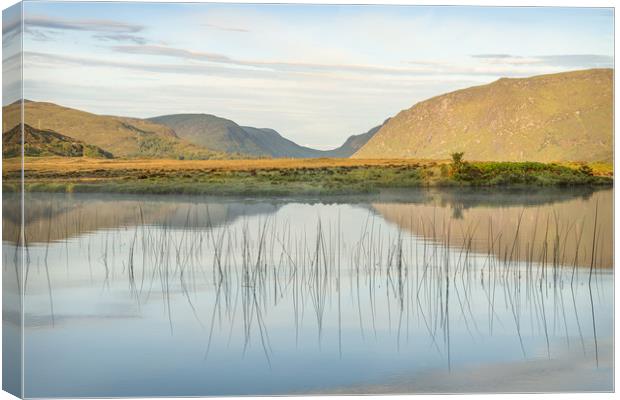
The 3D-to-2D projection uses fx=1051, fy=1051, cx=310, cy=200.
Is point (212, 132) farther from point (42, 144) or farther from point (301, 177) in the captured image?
point (42, 144)

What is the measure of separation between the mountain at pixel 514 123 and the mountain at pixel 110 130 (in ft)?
5.11

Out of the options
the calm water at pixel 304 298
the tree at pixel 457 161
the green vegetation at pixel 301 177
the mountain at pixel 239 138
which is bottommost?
the calm water at pixel 304 298

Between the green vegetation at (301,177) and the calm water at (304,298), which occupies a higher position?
the green vegetation at (301,177)

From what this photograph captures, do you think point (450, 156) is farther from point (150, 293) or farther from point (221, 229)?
point (150, 293)

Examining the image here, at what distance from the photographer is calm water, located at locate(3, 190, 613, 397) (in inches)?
316

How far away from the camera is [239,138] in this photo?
27.9 ft

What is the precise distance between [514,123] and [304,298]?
2.39m

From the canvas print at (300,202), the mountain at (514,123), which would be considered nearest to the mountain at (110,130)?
the canvas print at (300,202)

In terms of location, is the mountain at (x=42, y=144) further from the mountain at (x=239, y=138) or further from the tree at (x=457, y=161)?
the tree at (x=457, y=161)

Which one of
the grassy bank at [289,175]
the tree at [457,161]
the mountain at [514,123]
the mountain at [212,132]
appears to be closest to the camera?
the mountain at [212,132]

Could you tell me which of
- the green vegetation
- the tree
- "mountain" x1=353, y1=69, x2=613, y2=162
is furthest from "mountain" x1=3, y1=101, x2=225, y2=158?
the tree

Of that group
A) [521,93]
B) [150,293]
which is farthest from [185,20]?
[521,93]

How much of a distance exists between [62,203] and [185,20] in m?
1.74

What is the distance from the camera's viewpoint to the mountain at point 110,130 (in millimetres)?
8062
